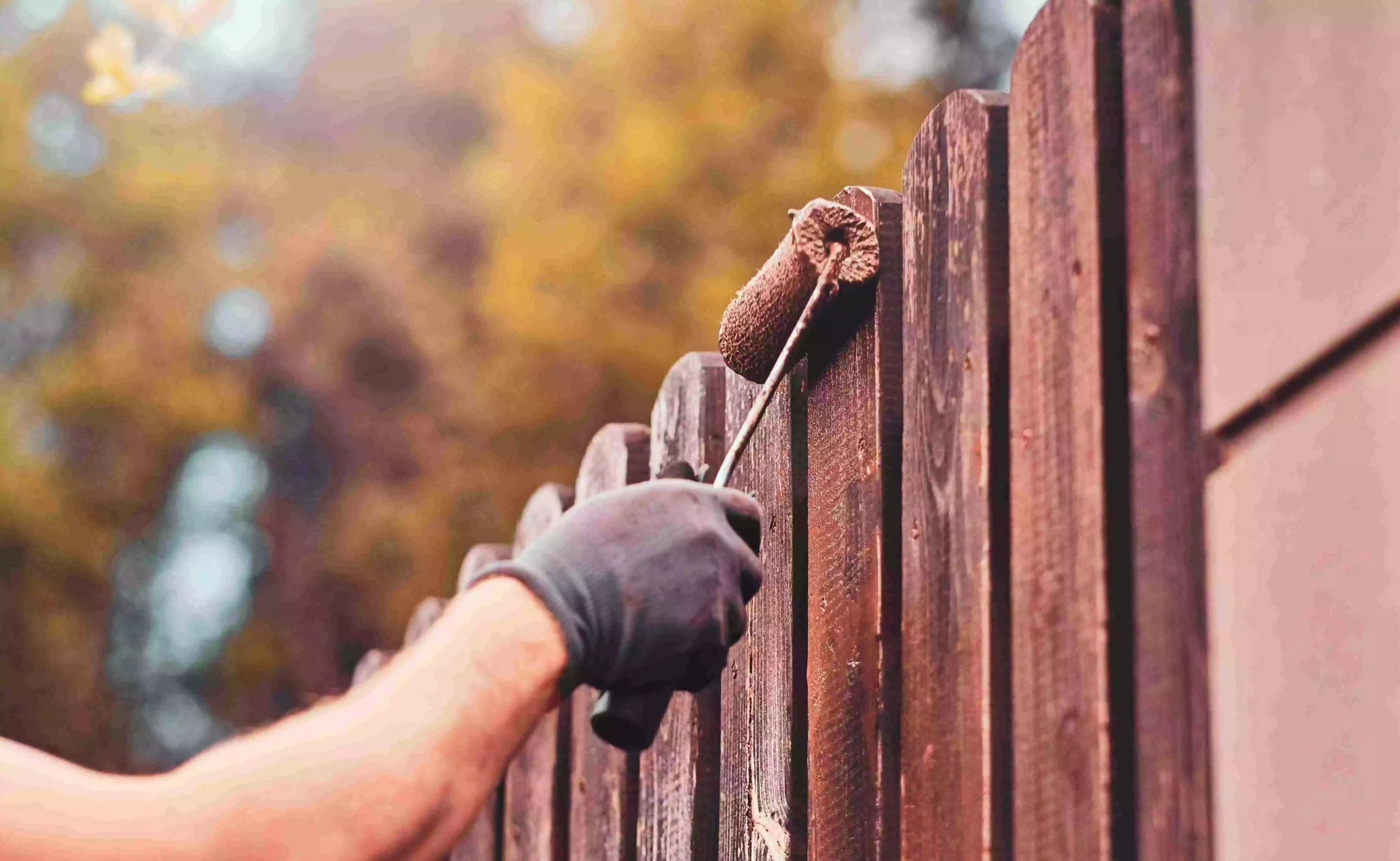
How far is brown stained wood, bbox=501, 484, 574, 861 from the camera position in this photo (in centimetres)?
265

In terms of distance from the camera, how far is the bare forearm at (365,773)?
1.08 m

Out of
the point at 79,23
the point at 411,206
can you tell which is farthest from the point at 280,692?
the point at 79,23

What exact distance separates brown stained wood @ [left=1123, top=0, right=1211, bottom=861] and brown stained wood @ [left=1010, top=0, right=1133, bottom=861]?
3 cm

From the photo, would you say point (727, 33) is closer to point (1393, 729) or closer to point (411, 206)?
point (411, 206)

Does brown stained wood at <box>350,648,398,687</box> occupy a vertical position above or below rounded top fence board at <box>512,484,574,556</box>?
above

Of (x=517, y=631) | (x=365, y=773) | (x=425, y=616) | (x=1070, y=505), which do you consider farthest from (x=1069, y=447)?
(x=425, y=616)

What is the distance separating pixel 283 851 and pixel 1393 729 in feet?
2.72

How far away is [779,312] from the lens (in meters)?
1.67

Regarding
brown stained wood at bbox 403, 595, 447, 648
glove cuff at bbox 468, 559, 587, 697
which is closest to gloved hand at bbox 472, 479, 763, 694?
glove cuff at bbox 468, 559, 587, 697

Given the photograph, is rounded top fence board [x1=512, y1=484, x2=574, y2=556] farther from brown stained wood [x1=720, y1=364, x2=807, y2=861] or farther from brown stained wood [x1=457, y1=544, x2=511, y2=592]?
brown stained wood [x1=720, y1=364, x2=807, y2=861]

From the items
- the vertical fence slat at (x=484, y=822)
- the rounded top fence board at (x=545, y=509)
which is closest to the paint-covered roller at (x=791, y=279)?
the rounded top fence board at (x=545, y=509)

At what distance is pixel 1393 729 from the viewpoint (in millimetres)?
805

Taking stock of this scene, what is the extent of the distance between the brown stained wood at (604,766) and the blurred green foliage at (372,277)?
5.24 m

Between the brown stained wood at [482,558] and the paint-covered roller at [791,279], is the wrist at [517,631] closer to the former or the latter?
the paint-covered roller at [791,279]
